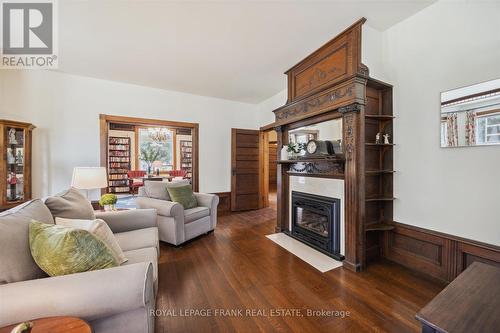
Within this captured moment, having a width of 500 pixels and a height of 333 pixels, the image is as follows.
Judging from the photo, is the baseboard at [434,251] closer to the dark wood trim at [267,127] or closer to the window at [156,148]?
the dark wood trim at [267,127]

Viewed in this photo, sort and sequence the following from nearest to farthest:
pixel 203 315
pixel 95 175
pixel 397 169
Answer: pixel 203 315, pixel 397 169, pixel 95 175

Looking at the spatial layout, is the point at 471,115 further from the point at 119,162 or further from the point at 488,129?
the point at 119,162

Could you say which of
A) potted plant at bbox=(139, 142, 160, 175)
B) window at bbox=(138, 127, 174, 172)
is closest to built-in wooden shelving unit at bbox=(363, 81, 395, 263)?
window at bbox=(138, 127, 174, 172)

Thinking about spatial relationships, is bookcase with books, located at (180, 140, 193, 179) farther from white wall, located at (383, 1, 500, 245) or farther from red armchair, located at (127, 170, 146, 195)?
white wall, located at (383, 1, 500, 245)

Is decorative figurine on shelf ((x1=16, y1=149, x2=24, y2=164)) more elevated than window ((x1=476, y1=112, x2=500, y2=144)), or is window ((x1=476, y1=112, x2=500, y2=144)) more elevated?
window ((x1=476, y1=112, x2=500, y2=144))

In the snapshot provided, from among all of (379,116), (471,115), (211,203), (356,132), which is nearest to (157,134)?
(211,203)

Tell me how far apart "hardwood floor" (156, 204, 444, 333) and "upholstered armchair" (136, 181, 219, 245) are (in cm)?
25

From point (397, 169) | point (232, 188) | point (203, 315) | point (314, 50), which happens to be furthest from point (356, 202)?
point (232, 188)

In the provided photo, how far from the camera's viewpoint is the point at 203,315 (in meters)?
1.63

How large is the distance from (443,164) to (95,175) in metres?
3.97

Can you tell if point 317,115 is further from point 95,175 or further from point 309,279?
point 95,175

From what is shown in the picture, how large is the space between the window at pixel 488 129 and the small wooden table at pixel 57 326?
115 inches

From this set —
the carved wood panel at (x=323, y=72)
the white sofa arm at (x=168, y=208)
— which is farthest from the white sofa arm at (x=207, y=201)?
the carved wood panel at (x=323, y=72)

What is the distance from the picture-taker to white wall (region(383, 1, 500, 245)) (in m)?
1.76
